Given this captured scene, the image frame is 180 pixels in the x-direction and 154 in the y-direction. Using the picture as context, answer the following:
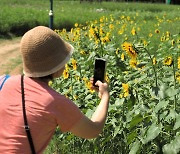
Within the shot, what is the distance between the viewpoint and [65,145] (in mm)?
4203

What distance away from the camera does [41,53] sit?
2.08 metres

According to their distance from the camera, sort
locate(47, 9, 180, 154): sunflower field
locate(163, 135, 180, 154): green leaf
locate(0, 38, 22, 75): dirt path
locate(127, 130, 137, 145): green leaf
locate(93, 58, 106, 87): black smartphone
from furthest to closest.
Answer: locate(0, 38, 22, 75): dirt path, locate(127, 130, 137, 145): green leaf, locate(47, 9, 180, 154): sunflower field, locate(163, 135, 180, 154): green leaf, locate(93, 58, 106, 87): black smartphone

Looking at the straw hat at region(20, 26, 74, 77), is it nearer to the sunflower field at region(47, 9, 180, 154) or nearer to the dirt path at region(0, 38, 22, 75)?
the sunflower field at region(47, 9, 180, 154)

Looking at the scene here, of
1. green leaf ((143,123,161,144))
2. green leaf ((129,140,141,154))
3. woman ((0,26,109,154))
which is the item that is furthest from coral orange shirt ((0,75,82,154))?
green leaf ((129,140,141,154))

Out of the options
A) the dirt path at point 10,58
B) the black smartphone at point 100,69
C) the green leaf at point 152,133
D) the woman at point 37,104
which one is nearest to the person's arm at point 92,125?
the woman at point 37,104

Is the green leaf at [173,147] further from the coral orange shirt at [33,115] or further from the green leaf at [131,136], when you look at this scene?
the coral orange shirt at [33,115]

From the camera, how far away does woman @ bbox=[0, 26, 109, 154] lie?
6.72 feet

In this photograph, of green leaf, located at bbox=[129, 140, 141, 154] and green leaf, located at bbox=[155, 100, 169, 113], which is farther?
green leaf, located at bbox=[129, 140, 141, 154]

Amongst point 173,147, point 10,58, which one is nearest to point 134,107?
point 173,147

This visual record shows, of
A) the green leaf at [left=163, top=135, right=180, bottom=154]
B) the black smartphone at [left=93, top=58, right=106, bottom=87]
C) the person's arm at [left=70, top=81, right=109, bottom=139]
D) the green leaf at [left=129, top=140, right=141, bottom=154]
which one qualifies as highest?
the black smartphone at [left=93, top=58, right=106, bottom=87]

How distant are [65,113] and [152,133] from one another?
981 mm

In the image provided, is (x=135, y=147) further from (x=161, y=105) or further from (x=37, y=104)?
(x=37, y=104)

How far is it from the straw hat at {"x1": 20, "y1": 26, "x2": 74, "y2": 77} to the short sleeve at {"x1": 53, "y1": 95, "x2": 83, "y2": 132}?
14 cm

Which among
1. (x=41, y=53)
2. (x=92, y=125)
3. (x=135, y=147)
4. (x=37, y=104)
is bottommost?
(x=135, y=147)
